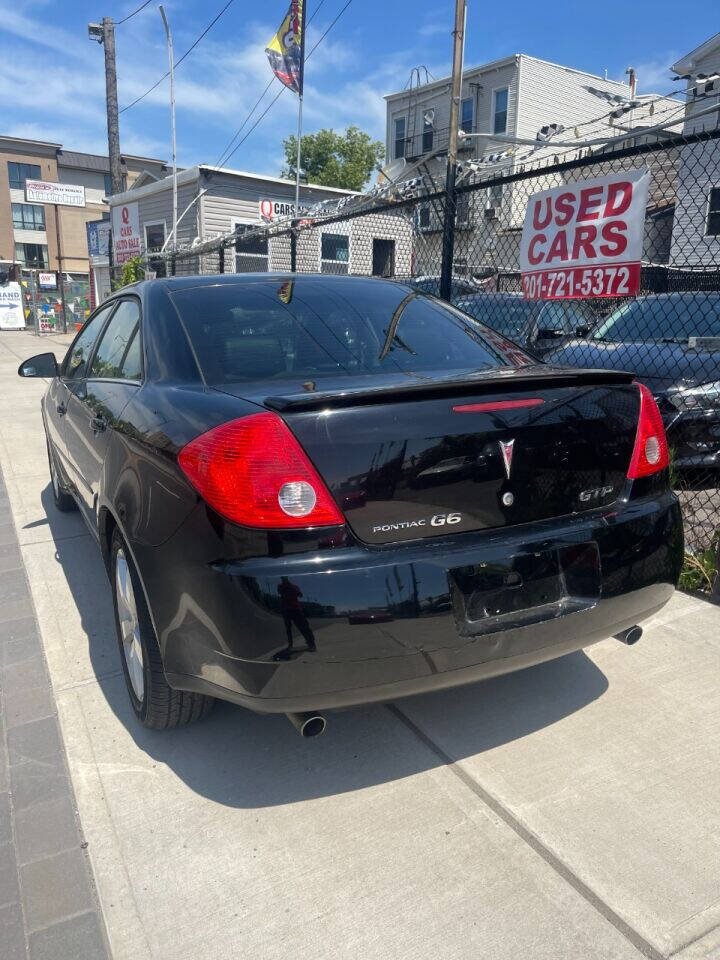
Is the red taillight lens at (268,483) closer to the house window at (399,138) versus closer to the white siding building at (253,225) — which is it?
the white siding building at (253,225)

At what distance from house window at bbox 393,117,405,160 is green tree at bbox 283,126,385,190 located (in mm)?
20357

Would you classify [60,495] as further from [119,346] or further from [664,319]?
[664,319]

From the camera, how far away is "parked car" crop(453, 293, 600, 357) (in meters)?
7.39

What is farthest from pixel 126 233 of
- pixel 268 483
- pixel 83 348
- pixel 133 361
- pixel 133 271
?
pixel 268 483

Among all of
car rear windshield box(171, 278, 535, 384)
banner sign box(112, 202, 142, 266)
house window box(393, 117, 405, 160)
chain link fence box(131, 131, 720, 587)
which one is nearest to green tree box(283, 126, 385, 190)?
house window box(393, 117, 405, 160)

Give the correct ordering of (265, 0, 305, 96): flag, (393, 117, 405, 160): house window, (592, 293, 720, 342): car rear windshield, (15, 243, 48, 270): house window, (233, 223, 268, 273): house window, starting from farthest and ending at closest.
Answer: (15, 243, 48, 270): house window → (393, 117, 405, 160): house window → (233, 223, 268, 273): house window → (265, 0, 305, 96): flag → (592, 293, 720, 342): car rear windshield

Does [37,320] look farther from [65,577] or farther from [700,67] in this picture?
[65,577]

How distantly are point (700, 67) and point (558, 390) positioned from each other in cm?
2268

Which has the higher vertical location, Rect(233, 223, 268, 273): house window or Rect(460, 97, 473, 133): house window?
Rect(460, 97, 473, 133): house window

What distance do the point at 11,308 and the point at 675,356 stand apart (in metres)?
27.9

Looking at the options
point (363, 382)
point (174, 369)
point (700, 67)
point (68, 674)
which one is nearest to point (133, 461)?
point (174, 369)

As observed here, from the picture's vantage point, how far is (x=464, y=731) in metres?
2.65

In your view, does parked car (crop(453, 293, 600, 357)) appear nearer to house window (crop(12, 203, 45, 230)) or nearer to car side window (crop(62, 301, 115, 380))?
car side window (crop(62, 301, 115, 380))

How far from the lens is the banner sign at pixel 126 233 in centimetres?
1954
